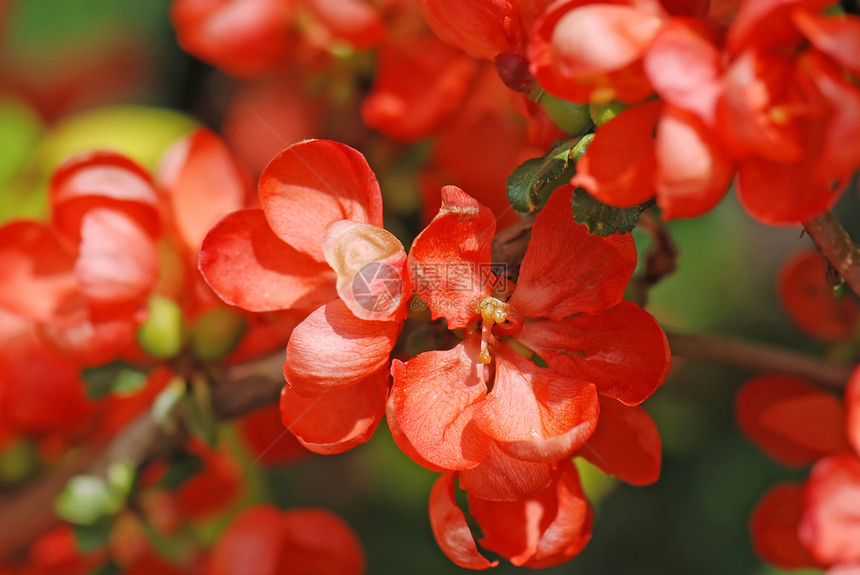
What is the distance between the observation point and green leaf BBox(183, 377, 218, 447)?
0.66 metres

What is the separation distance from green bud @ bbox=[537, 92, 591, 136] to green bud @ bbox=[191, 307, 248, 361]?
33cm

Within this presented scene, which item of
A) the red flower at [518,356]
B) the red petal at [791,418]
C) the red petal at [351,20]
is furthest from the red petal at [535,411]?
the red petal at [351,20]

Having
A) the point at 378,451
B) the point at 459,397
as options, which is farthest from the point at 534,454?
the point at 378,451

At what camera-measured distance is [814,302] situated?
752 millimetres

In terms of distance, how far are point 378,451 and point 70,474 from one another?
427mm

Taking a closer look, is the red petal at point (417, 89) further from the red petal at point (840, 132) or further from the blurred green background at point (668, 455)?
the red petal at point (840, 132)

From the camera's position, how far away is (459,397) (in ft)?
1.61

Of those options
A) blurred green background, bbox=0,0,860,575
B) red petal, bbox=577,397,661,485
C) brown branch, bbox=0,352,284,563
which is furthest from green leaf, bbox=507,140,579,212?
blurred green background, bbox=0,0,860,575

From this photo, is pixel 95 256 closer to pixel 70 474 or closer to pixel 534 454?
pixel 70 474

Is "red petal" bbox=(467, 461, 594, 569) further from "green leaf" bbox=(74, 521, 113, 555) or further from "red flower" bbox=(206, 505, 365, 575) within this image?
"green leaf" bbox=(74, 521, 113, 555)

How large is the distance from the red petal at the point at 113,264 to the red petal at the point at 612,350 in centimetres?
34

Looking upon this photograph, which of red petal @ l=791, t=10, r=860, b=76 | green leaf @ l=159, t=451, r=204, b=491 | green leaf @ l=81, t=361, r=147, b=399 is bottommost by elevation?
green leaf @ l=159, t=451, r=204, b=491

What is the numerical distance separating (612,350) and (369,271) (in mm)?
156

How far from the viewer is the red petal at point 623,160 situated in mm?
412
